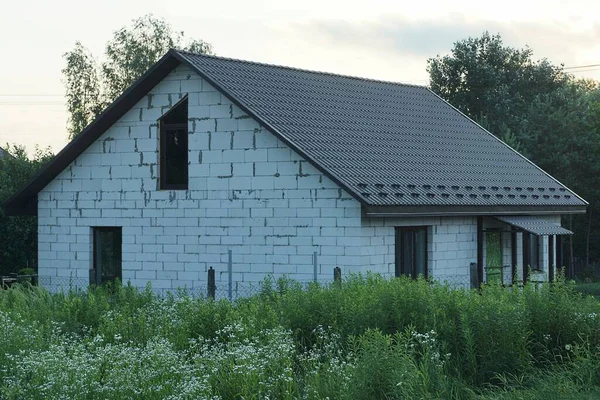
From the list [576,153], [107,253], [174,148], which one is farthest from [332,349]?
[576,153]

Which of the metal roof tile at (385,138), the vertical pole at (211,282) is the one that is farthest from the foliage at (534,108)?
the vertical pole at (211,282)

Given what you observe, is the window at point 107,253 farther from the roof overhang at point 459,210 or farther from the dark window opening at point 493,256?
the dark window opening at point 493,256

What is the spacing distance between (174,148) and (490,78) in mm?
35659

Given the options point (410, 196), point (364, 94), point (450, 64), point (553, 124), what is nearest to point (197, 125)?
point (410, 196)

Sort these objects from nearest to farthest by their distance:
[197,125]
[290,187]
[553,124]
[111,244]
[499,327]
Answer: [499,327] → [290,187] → [197,125] → [111,244] → [553,124]

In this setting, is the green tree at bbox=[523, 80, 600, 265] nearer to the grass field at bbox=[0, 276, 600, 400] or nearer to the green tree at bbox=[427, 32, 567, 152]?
the green tree at bbox=[427, 32, 567, 152]

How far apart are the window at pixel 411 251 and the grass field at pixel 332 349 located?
280 inches

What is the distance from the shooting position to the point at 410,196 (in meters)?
22.3

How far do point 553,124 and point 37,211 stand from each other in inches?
1062

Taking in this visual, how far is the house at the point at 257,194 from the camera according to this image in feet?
71.1

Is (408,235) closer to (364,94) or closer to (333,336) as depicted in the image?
(364,94)

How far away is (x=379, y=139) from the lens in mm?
25688

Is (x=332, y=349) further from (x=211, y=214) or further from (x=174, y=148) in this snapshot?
(x=174, y=148)

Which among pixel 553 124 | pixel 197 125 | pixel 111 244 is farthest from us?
pixel 553 124
